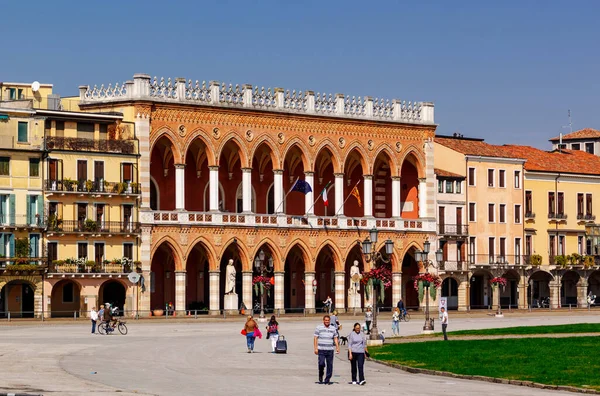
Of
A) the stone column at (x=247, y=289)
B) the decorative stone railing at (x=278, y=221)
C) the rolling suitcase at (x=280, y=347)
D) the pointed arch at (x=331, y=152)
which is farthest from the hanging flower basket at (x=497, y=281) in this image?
the rolling suitcase at (x=280, y=347)

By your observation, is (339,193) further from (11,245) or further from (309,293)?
(11,245)

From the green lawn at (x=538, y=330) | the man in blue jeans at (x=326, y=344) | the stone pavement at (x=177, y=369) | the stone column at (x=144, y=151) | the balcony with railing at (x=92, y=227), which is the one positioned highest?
the stone column at (x=144, y=151)

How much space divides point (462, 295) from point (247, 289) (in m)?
21.1

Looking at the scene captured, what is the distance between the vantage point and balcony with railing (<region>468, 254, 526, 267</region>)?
118m

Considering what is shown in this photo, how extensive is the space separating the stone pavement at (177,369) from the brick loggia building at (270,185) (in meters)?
25.5

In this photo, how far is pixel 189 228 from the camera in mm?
100000

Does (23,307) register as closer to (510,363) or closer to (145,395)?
(510,363)

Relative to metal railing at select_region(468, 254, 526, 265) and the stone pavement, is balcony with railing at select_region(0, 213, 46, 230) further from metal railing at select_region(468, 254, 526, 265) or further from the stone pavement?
metal railing at select_region(468, 254, 526, 265)

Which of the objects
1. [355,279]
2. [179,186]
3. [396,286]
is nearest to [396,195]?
[396,286]

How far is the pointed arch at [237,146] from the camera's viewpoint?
102 metres

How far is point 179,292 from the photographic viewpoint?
3910 inches

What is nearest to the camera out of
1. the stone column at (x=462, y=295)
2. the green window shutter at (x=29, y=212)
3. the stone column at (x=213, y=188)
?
the green window shutter at (x=29, y=212)

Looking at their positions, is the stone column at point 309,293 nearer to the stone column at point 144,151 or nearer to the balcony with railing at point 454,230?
the balcony with railing at point 454,230

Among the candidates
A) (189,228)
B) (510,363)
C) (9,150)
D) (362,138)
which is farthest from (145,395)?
(362,138)
